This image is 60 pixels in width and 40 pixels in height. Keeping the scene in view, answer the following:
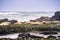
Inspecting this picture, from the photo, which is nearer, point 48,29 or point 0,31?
point 0,31

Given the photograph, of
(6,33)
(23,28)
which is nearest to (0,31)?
(6,33)

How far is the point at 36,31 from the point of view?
62.6 ft

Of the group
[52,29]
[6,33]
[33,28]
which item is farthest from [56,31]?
[6,33]

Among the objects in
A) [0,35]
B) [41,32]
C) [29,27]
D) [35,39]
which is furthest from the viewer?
[29,27]

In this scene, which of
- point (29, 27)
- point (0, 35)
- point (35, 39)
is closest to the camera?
point (35, 39)

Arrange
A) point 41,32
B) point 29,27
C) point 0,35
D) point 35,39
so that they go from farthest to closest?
point 29,27 → point 41,32 → point 0,35 → point 35,39

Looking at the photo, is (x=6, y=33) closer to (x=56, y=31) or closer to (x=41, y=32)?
(x=41, y=32)

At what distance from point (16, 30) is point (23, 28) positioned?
0.80m

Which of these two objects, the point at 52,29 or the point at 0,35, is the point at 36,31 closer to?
the point at 52,29

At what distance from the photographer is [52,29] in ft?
63.4

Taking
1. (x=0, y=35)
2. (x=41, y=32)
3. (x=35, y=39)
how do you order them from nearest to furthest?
(x=35, y=39)
(x=0, y=35)
(x=41, y=32)

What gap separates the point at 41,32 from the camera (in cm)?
1858

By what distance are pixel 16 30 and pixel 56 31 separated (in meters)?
2.87

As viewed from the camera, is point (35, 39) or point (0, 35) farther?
point (0, 35)
